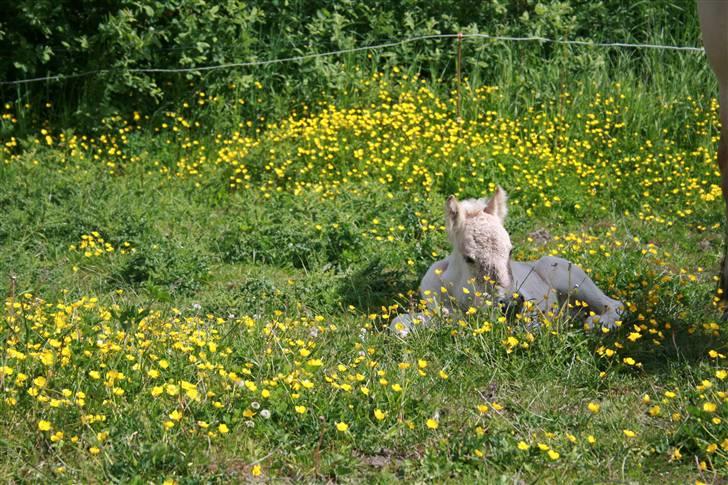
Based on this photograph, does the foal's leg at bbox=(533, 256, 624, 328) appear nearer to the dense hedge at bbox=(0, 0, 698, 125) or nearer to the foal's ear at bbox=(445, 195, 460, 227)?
the foal's ear at bbox=(445, 195, 460, 227)

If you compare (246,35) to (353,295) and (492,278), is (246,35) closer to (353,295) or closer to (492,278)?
(353,295)

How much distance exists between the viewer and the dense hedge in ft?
30.6

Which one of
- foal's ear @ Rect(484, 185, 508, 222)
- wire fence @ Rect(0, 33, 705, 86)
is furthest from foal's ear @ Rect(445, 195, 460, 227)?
wire fence @ Rect(0, 33, 705, 86)

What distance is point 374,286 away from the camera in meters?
6.42

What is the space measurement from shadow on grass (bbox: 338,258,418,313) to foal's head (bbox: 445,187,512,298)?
0.83 meters

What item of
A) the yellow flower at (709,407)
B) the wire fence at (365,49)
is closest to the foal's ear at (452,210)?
the yellow flower at (709,407)

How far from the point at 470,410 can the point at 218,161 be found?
502 centimetres

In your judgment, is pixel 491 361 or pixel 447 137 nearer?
pixel 491 361

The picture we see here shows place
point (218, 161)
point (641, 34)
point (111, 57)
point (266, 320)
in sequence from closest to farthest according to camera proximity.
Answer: point (266, 320)
point (218, 161)
point (111, 57)
point (641, 34)

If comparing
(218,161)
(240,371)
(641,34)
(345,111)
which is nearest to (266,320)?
(240,371)

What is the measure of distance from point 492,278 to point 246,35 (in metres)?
5.26

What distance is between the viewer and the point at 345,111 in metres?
9.59

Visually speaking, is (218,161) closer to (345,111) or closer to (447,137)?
(345,111)

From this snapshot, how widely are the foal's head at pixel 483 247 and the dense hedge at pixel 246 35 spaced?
180 inches
